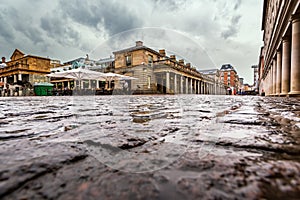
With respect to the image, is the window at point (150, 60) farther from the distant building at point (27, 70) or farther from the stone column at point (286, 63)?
the stone column at point (286, 63)

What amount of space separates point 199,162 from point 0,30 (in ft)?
140

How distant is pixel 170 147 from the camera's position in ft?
3.09

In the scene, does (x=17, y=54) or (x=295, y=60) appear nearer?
(x=295, y=60)

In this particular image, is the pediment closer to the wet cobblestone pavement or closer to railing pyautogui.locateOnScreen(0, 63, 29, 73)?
→ railing pyautogui.locateOnScreen(0, 63, 29, 73)

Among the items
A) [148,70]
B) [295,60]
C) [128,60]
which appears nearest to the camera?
[295,60]

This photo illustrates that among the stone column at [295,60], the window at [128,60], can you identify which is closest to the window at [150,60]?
the window at [128,60]

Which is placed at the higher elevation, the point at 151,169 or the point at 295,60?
the point at 295,60

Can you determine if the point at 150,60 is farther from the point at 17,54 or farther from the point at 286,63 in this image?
the point at 17,54

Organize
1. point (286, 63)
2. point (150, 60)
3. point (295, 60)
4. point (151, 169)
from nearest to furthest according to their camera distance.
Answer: point (151, 169), point (295, 60), point (286, 63), point (150, 60)

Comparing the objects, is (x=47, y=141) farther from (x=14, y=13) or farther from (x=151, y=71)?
(x=14, y=13)

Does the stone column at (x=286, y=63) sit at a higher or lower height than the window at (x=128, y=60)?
lower

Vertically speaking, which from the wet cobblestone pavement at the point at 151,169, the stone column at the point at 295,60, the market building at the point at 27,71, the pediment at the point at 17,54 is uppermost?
the pediment at the point at 17,54

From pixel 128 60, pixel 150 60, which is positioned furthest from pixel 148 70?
pixel 128 60

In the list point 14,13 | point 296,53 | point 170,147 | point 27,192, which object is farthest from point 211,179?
point 14,13
